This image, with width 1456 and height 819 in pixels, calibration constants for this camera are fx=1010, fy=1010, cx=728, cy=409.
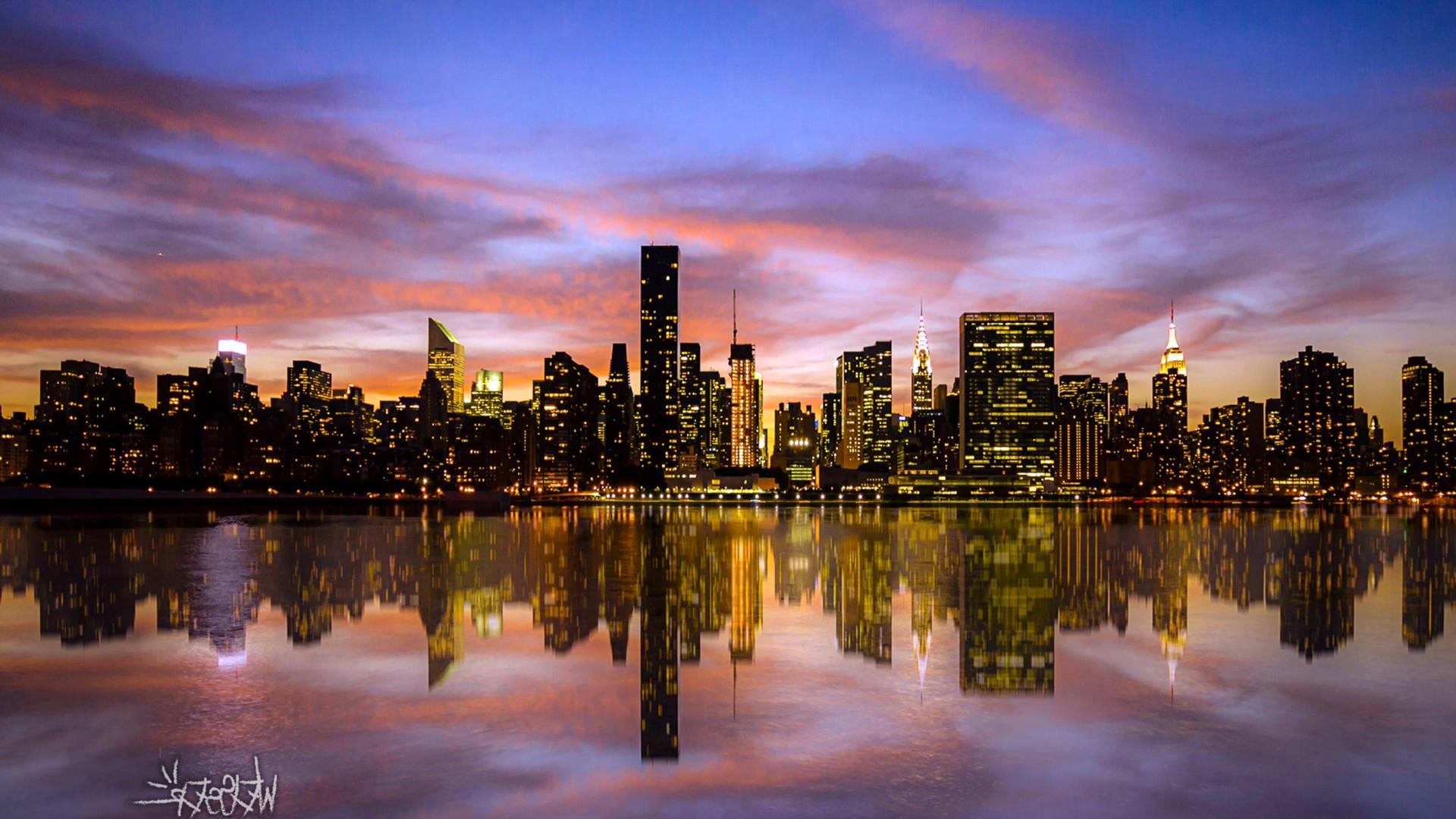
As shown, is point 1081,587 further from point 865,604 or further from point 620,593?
point 620,593

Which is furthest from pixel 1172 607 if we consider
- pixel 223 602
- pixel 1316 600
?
pixel 223 602

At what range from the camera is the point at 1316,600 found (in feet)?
110

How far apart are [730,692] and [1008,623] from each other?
37.0 feet

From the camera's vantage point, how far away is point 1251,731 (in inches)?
617

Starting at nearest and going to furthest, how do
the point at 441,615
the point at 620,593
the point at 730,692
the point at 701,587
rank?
the point at 730,692
the point at 441,615
the point at 620,593
the point at 701,587

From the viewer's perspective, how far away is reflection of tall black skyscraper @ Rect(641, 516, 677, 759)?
15188 millimetres

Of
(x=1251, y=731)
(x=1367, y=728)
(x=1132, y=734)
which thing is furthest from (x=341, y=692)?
(x=1367, y=728)

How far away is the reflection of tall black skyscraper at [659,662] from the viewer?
49.8 feet

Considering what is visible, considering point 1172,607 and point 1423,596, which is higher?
point 1172,607

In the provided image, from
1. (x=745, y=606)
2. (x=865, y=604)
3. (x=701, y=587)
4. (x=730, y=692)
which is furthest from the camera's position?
(x=701, y=587)

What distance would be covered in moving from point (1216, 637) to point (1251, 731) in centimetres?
1029

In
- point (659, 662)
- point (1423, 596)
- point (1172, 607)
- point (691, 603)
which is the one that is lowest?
point (1423, 596)

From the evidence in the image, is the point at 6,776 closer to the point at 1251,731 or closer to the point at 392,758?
the point at 392,758

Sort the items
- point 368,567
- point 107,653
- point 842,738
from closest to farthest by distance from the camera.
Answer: point 842,738
point 107,653
point 368,567
